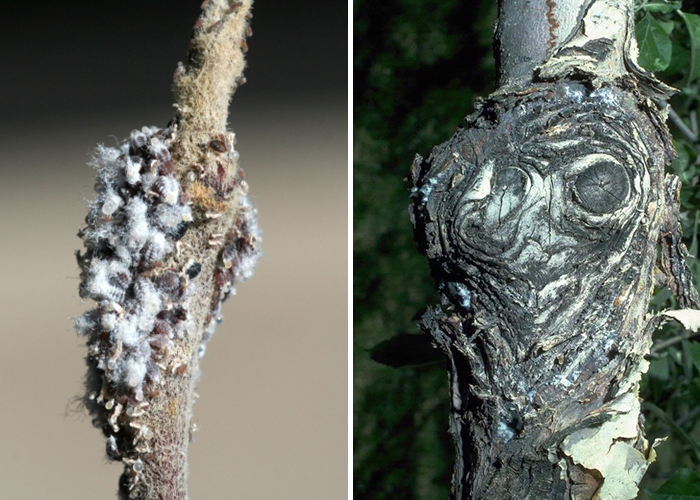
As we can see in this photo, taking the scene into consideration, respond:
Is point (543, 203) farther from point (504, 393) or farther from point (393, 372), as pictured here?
point (393, 372)

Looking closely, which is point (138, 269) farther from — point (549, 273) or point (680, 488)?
point (680, 488)

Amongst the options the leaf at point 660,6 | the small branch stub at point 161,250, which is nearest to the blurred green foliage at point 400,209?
the leaf at point 660,6

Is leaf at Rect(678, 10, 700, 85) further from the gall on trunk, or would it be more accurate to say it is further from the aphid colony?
the aphid colony

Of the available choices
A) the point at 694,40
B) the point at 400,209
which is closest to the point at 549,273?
the point at 694,40

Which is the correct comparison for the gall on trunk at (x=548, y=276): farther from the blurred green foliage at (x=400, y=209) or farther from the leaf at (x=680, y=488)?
the blurred green foliage at (x=400, y=209)

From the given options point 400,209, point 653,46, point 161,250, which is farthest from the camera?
point 400,209

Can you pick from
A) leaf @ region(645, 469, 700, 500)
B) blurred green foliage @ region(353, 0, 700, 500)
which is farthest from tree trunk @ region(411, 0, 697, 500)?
blurred green foliage @ region(353, 0, 700, 500)

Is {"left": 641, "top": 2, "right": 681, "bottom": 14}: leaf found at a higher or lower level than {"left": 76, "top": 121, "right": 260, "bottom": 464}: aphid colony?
higher
